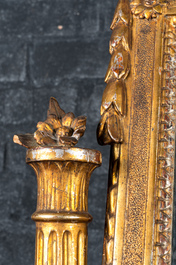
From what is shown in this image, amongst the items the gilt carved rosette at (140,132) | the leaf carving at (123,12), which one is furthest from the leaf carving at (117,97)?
the leaf carving at (123,12)

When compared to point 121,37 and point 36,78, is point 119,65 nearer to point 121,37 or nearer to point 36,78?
point 121,37

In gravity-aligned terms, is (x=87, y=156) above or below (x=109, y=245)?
above

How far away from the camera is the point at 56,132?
864 mm

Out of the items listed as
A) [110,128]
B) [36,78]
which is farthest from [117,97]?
[36,78]

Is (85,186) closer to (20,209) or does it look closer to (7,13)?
(20,209)

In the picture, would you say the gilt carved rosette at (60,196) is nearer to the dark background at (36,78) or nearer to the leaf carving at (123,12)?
the leaf carving at (123,12)

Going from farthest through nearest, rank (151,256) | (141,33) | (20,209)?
(20,209) < (141,33) < (151,256)

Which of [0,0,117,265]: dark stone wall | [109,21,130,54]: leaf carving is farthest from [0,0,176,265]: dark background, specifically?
[109,21,130,54]: leaf carving

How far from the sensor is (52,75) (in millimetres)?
1843

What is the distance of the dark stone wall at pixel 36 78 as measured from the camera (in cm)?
178

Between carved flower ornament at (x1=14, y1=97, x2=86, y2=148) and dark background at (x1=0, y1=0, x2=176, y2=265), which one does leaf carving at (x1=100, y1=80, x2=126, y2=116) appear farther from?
dark background at (x1=0, y1=0, x2=176, y2=265)

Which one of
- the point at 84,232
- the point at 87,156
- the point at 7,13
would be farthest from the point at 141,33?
the point at 7,13

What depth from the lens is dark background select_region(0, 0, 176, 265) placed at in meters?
1.78

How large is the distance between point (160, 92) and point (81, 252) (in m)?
0.30
